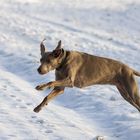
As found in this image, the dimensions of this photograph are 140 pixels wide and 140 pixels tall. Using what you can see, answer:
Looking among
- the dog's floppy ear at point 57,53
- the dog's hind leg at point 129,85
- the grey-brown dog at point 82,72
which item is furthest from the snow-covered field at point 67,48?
the dog's floppy ear at point 57,53

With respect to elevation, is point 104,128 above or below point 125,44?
above

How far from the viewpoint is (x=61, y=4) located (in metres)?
27.6

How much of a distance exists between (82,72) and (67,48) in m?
9.41

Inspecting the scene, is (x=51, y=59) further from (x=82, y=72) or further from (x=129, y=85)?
(x=129, y=85)

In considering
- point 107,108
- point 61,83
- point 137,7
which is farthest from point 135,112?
point 137,7

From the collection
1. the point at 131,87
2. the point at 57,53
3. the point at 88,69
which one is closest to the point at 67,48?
the point at 131,87

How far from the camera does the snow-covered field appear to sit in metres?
9.08

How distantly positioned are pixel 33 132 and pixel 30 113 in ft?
4.61

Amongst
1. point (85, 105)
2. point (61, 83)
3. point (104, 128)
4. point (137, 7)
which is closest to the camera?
point (61, 83)

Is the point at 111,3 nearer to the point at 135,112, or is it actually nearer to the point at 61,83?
the point at 135,112

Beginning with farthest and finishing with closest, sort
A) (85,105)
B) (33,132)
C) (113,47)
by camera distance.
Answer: (113,47) < (85,105) < (33,132)

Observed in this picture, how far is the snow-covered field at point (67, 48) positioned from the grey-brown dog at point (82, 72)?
692 millimetres

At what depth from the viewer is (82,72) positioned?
848cm

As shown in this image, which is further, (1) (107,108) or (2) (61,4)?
(2) (61,4)
